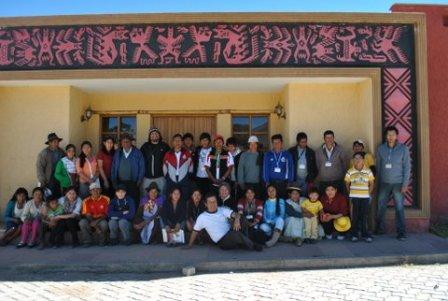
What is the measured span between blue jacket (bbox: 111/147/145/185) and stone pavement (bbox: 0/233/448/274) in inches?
51.7

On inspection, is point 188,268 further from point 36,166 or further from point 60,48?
point 60,48

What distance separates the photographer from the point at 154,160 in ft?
25.5

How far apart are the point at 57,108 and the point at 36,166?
123cm

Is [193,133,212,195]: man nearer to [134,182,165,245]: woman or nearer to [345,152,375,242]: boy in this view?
[134,182,165,245]: woman

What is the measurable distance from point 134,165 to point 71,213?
1.31 metres

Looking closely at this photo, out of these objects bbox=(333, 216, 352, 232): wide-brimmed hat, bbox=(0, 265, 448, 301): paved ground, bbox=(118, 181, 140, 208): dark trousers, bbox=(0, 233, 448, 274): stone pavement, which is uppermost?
bbox=(118, 181, 140, 208): dark trousers

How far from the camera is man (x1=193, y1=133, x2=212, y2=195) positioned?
7781 millimetres

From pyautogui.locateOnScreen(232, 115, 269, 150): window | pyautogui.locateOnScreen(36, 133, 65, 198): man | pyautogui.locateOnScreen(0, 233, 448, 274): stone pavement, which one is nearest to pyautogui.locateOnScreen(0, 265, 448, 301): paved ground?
pyautogui.locateOnScreen(0, 233, 448, 274): stone pavement

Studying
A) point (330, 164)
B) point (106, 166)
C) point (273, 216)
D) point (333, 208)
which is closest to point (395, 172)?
point (330, 164)

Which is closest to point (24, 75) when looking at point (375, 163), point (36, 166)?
point (36, 166)

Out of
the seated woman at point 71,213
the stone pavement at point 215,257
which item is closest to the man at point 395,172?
the stone pavement at point 215,257

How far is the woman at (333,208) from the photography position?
23.9 ft

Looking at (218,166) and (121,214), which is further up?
(218,166)

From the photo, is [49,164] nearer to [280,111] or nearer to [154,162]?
[154,162]
